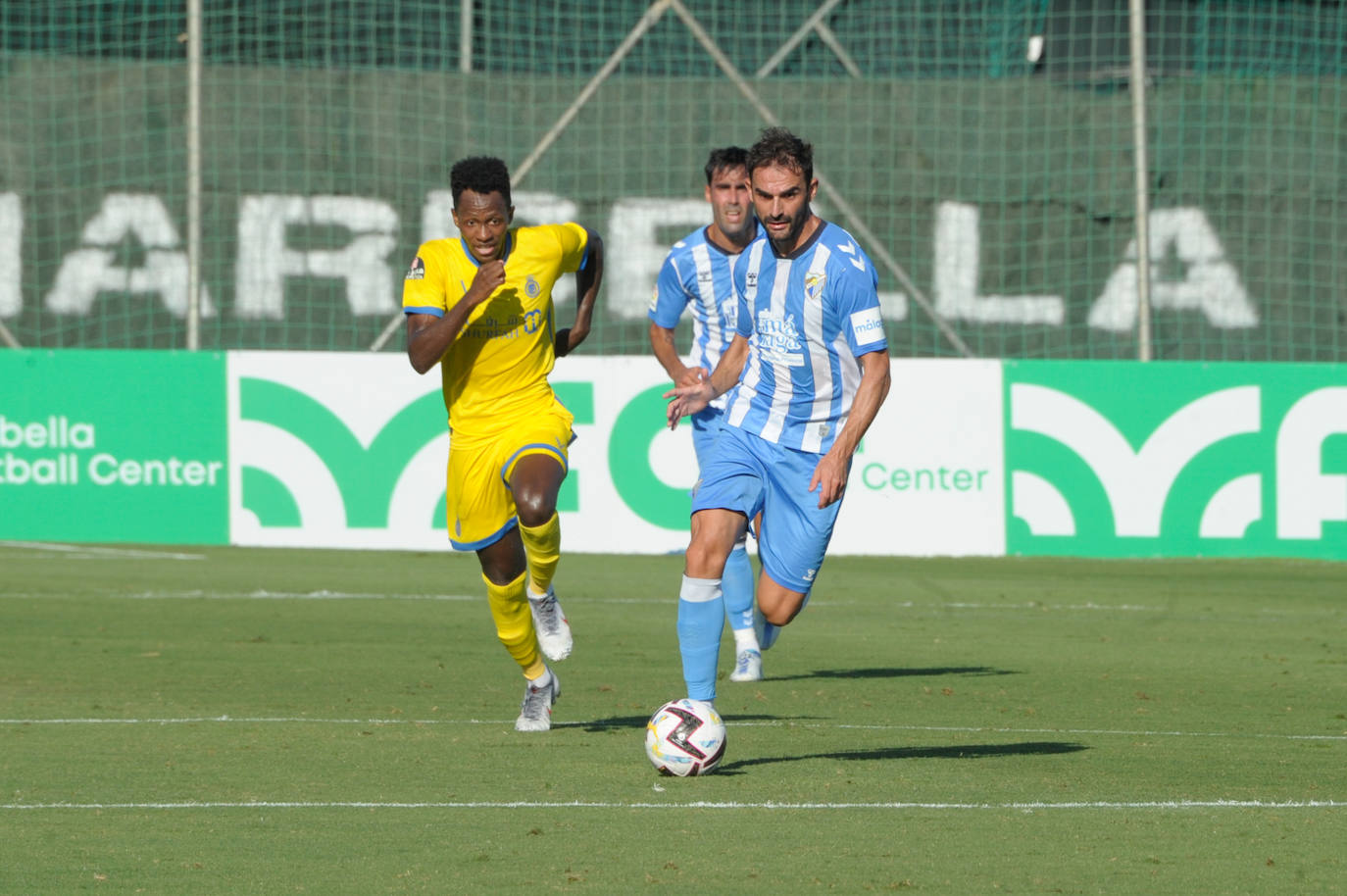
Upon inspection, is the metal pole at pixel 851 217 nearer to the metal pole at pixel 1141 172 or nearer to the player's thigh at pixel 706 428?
the metal pole at pixel 1141 172

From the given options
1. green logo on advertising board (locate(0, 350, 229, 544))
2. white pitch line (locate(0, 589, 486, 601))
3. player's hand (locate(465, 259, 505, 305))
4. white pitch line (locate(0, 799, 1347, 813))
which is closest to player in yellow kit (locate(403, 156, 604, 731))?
player's hand (locate(465, 259, 505, 305))

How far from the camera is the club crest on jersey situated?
6242 mm

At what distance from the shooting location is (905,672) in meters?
8.70

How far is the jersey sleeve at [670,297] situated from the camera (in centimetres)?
898

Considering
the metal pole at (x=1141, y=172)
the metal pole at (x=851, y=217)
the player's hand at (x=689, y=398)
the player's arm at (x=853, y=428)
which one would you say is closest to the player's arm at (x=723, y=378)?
the player's hand at (x=689, y=398)

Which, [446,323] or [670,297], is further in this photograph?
[670,297]

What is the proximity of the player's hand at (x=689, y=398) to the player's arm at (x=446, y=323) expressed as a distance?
0.77m

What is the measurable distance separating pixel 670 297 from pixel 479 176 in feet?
7.96

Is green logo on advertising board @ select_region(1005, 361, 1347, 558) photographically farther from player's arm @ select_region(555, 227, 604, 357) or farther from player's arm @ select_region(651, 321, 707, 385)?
player's arm @ select_region(555, 227, 604, 357)

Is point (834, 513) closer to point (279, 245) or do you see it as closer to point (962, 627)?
point (962, 627)

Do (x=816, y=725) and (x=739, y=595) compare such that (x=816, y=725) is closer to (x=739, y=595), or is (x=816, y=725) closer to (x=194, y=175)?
(x=739, y=595)

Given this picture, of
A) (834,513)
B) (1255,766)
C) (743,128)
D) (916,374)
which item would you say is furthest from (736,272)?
(743,128)

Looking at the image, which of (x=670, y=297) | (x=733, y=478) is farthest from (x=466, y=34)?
(x=733, y=478)

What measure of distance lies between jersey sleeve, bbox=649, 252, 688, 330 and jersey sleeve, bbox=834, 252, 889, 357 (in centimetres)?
279
